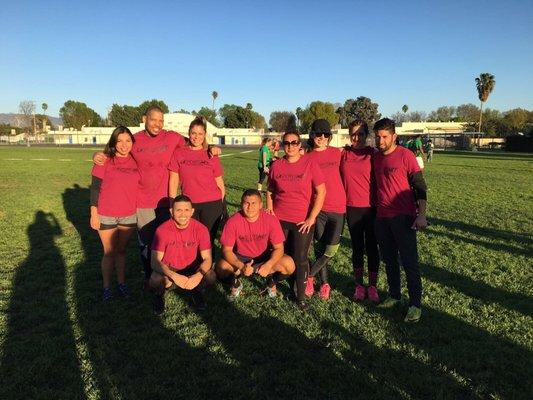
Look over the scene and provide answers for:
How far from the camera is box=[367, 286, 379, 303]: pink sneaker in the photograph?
4958 mm

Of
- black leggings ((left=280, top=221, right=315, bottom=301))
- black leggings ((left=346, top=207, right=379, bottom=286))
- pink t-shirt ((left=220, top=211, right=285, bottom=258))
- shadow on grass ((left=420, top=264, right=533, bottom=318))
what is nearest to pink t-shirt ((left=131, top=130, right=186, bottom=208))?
pink t-shirt ((left=220, top=211, right=285, bottom=258))

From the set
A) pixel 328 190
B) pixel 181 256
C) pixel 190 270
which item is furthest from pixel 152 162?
pixel 328 190

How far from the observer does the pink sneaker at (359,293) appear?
500 centimetres

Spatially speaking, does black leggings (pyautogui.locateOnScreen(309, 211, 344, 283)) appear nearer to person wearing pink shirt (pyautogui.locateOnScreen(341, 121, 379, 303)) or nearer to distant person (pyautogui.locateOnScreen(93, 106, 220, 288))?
person wearing pink shirt (pyautogui.locateOnScreen(341, 121, 379, 303))

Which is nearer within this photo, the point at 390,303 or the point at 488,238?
the point at 390,303

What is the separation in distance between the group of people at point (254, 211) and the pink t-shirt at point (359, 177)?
1 centimetres

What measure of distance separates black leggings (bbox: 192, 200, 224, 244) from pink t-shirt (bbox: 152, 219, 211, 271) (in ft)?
1.12

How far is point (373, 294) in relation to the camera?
498cm

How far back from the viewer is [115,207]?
15.4 feet

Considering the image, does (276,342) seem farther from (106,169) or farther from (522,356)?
(106,169)

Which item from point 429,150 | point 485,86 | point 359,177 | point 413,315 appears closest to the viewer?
point 413,315

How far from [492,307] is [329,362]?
2.44m

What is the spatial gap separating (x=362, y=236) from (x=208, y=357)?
7.62 ft

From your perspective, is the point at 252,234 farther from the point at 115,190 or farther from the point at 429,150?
the point at 429,150
